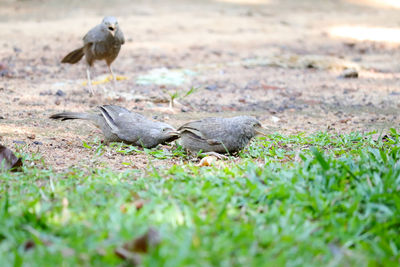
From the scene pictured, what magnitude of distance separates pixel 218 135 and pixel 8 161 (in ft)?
5.40

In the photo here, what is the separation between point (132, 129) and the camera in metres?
4.51

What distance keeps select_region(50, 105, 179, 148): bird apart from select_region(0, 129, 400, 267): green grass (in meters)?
0.82

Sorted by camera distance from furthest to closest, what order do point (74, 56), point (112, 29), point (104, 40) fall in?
point (74, 56) → point (104, 40) → point (112, 29)

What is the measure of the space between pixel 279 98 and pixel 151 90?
1874mm

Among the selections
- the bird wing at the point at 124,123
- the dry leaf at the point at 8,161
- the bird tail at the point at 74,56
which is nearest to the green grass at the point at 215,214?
the dry leaf at the point at 8,161

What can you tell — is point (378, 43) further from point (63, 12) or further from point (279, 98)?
point (63, 12)

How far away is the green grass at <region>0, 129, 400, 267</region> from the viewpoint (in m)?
2.25

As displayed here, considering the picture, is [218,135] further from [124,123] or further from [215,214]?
[215,214]

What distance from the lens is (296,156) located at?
154 inches

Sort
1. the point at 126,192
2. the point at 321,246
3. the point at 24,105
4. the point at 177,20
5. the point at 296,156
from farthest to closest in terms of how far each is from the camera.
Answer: the point at 177,20 < the point at 24,105 < the point at 296,156 < the point at 126,192 < the point at 321,246

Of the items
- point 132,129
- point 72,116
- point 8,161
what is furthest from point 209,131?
point 8,161

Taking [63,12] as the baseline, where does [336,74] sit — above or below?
below

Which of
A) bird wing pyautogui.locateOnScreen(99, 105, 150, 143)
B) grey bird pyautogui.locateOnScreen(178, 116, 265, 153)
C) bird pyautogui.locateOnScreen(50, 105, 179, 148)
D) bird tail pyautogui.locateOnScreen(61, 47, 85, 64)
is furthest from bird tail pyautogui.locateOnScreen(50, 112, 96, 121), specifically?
bird tail pyautogui.locateOnScreen(61, 47, 85, 64)

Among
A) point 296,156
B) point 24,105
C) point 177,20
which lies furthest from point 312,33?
point 296,156
